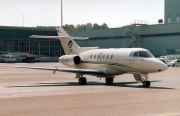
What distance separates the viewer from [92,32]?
356 feet

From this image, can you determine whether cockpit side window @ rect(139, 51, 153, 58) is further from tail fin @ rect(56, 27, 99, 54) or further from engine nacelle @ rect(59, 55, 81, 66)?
tail fin @ rect(56, 27, 99, 54)

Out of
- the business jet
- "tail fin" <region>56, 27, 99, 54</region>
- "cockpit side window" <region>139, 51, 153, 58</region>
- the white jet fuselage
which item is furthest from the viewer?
"tail fin" <region>56, 27, 99, 54</region>

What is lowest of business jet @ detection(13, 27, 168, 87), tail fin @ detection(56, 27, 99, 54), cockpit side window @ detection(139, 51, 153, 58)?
business jet @ detection(13, 27, 168, 87)

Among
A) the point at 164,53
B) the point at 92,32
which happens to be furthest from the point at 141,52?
the point at 92,32

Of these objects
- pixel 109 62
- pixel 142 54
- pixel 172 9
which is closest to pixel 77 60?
pixel 109 62

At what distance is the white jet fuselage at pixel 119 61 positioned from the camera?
26.5 metres

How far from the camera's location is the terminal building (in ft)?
294

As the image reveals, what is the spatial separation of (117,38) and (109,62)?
71063mm

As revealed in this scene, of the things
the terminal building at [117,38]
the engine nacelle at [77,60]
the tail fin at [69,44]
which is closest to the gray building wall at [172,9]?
the terminal building at [117,38]

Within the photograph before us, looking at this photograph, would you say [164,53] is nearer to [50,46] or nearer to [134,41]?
[134,41]

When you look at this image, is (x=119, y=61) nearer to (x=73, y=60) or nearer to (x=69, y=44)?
(x=73, y=60)

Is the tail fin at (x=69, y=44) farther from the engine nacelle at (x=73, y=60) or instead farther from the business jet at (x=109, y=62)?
the engine nacelle at (x=73, y=60)

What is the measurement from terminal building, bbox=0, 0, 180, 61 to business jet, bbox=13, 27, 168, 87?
186ft

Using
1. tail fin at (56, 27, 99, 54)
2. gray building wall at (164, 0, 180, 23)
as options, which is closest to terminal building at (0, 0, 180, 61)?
gray building wall at (164, 0, 180, 23)
